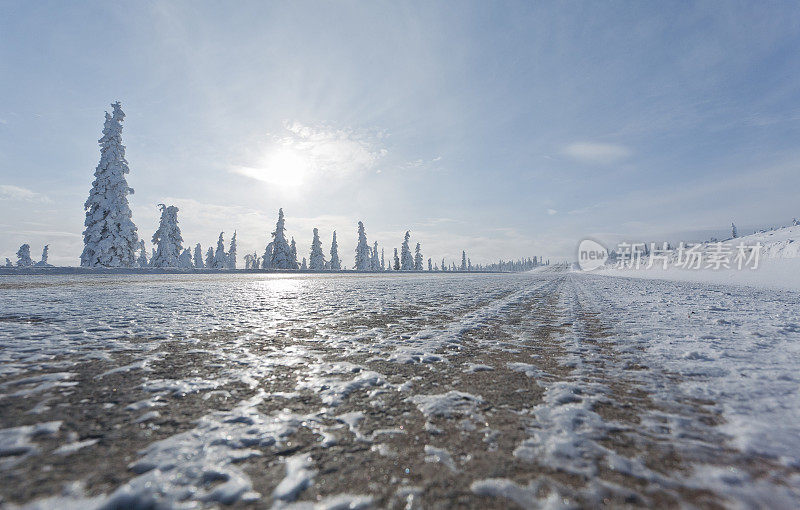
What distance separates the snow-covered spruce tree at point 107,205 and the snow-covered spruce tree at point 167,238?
15608 millimetres

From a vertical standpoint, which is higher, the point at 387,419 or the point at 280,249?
the point at 280,249

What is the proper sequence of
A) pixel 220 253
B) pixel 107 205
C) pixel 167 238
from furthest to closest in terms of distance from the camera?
pixel 220 253 < pixel 167 238 < pixel 107 205

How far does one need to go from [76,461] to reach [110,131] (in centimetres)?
3868

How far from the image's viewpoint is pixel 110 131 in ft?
95.9

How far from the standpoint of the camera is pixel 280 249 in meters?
55.2

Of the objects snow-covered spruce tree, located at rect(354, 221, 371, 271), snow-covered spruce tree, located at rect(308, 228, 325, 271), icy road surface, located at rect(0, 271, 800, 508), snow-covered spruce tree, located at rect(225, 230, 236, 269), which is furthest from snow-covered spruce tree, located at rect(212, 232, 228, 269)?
icy road surface, located at rect(0, 271, 800, 508)

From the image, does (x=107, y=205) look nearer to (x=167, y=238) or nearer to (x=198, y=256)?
(x=167, y=238)

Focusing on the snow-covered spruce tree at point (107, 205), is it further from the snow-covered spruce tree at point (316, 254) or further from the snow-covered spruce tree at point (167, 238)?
the snow-covered spruce tree at point (316, 254)

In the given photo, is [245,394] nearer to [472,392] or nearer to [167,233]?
[472,392]

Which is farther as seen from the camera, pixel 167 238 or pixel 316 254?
pixel 316 254

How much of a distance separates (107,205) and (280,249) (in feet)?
88.5

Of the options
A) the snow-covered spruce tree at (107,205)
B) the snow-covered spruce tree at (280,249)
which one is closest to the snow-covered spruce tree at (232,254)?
the snow-covered spruce tree at (280,249)


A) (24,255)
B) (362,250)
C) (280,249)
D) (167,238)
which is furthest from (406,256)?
(24,255)

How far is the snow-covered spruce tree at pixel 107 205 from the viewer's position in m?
28.9
